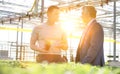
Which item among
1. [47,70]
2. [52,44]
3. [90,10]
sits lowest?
[52,44]

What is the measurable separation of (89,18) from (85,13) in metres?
0.09

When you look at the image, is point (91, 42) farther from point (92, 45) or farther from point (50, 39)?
point (50, 39)

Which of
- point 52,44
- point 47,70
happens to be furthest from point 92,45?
point 47,70

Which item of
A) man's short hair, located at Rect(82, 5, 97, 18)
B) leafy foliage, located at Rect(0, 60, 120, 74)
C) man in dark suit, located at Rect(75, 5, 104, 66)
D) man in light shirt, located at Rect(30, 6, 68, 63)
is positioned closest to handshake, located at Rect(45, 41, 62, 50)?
man in light shirt, located at Rect(30, 6, 68, 63)

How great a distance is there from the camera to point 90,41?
3891mm

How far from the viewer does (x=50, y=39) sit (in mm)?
4289

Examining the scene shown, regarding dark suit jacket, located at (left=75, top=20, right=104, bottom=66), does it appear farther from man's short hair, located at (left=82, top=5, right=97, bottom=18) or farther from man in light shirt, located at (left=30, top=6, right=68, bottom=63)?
man in light shirt, located at (left=30, top=6, right=68, bottom=63)

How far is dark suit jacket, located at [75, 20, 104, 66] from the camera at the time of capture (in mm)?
3783

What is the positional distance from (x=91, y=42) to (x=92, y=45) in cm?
6

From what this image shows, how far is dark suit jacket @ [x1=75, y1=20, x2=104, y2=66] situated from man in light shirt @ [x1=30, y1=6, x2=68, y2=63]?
1.26ft

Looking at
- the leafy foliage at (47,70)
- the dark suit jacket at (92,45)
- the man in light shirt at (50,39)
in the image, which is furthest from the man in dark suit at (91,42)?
Result: the leafy foliage at (47,70)

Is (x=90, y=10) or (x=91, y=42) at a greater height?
(x=90, y=10)

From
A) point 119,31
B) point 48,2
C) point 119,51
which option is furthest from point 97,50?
point 119,51

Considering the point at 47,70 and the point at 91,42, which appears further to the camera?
the point at 91,42
